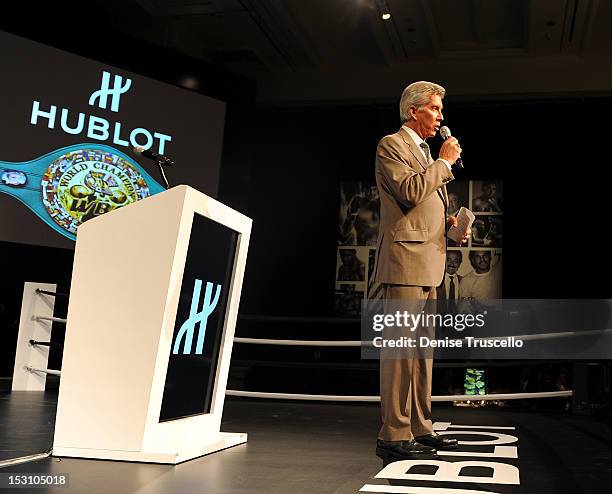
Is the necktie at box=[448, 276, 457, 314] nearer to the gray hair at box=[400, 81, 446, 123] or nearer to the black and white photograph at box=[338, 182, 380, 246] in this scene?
the black and white photograph at box=[338, 182, 380, 246]

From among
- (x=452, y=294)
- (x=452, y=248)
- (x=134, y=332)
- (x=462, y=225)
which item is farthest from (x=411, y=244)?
(x=452, y=248)

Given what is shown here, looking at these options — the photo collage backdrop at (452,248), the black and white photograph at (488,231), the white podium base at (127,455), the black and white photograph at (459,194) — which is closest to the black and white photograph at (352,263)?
the photo collage backdrop at (452,248)

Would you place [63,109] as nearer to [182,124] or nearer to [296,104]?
[182,124]

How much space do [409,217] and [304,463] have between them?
0.79 metres

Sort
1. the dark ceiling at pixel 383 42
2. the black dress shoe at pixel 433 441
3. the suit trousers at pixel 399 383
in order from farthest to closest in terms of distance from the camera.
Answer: the dark ceiling at pixel 383 42 → the black dress shoe at pixel 433 441 → the suit trousers at pixel 399 383

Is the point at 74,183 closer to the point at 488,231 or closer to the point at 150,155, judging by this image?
the point at 150,155

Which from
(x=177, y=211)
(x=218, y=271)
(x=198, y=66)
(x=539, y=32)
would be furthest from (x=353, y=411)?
(x=539, y=32)

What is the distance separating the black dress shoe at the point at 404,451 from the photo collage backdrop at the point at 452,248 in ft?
14.1

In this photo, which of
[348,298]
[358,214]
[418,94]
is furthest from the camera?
[358,214]

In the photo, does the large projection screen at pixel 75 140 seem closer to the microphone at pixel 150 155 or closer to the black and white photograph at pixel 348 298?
the black and white photograph at pixel 348 298

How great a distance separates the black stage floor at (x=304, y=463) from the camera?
1.51 meters

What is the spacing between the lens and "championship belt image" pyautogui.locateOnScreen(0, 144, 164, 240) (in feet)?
15.8

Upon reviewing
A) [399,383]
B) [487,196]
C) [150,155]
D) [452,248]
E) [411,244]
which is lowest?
[399,383]

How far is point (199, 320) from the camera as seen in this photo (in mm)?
2053
